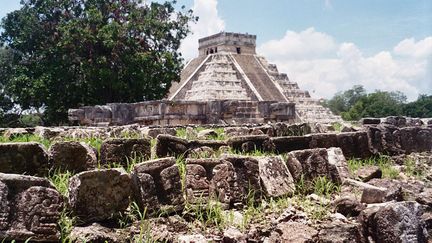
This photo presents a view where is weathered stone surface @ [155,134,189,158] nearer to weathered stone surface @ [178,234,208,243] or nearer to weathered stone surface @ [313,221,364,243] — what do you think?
weathered stone surface @ [178,234,208,243]

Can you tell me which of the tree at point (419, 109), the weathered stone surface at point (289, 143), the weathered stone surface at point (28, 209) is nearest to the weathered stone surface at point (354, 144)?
the weathered stone surface at point (289, 143)

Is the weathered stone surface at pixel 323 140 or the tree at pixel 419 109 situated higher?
the tree at pixel 419 109

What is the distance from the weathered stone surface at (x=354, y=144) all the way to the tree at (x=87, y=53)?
1631 cm

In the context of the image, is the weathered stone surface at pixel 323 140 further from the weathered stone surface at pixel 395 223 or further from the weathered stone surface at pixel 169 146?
the weathered stone surface at pixel 395 223

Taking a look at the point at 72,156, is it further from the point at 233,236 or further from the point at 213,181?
Result: the point at 233,236

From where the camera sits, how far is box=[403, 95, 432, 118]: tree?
178ft

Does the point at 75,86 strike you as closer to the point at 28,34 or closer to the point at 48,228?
the point at 28,34

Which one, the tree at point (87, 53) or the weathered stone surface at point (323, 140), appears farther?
the tree at point (87, 53)

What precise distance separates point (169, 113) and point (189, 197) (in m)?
7.72

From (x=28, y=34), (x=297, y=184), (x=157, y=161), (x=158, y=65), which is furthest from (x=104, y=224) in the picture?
(x=28, y=34)

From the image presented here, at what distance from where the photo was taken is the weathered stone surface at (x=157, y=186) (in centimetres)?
306

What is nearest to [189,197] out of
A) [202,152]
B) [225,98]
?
[202,152]

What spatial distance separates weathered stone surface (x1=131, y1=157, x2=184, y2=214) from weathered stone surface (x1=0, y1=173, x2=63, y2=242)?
1.93ft

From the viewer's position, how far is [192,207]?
3295mm
